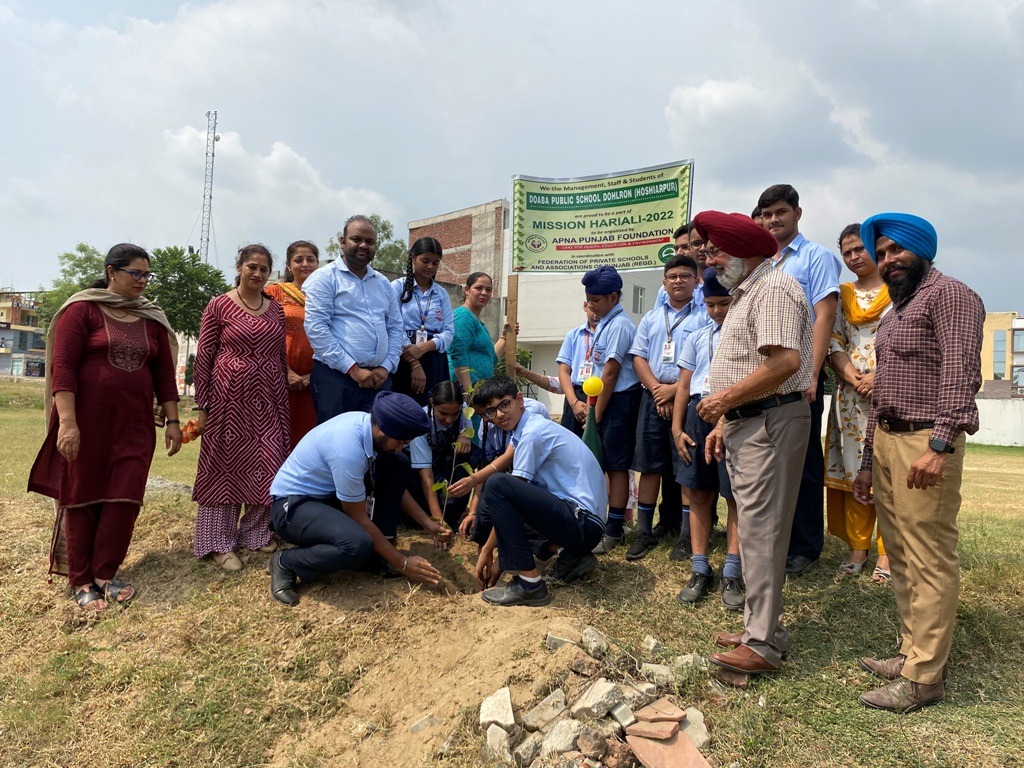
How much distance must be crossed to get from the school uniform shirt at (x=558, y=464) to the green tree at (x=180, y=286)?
26.5 m

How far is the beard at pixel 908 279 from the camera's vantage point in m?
3.14

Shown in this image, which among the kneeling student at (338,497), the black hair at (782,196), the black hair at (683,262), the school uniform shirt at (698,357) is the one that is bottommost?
the kneeling student at (338,497)

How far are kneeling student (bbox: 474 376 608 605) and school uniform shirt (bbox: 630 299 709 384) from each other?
37.4 inches

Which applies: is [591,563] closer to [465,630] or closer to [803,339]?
[465,630]

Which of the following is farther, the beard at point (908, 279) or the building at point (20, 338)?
the building at point (20, 338)

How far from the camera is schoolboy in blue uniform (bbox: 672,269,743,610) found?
3.95 meters

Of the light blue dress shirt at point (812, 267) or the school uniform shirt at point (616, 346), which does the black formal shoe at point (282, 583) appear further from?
the light blue dress shirt at point (812, 267)

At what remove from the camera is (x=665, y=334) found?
4816 mm

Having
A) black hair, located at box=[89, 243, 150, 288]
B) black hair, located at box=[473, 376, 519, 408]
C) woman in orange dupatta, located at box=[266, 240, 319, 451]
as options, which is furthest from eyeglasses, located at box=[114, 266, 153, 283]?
black hair, located at box=[473, 376, 519, 408]

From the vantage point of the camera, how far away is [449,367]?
19.2 feet

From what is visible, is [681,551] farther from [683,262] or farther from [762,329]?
[762,329]

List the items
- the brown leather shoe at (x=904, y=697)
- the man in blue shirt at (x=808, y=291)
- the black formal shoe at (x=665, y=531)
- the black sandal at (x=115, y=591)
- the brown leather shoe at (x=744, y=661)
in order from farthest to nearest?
the black formal shoe at (x=665, y=531) < the black sandal at (x=115, y=591) < the man in blue shirt at (x=808, y=291) < the brown leather shoe at (x=744, y=661) < the brown leather shoe at (x=904, y=697)

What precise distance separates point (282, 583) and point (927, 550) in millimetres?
3423

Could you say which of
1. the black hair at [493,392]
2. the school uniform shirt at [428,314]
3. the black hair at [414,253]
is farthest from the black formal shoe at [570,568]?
the black hair at [414,253]
